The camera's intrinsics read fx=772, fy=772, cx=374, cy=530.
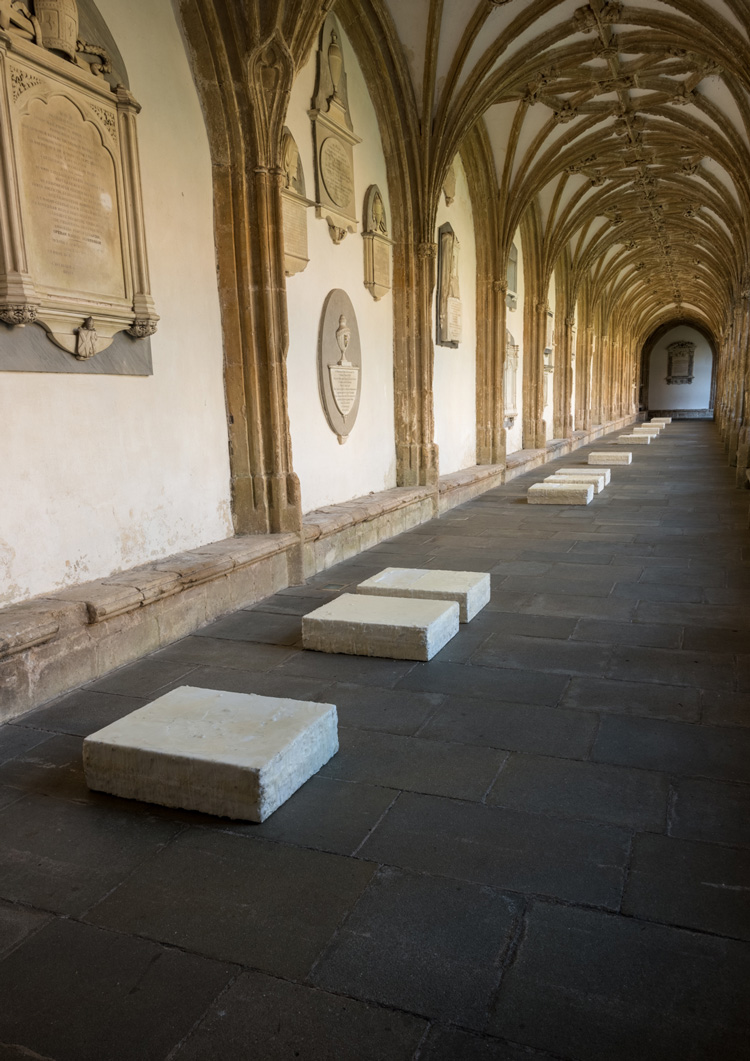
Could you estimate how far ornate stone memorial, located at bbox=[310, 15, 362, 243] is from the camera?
6.86 meters

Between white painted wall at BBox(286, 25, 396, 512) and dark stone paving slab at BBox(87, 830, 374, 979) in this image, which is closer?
dark stone paving slab at BBox(87, 830, 374, 979)

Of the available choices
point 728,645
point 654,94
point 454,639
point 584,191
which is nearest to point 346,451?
point 454,639

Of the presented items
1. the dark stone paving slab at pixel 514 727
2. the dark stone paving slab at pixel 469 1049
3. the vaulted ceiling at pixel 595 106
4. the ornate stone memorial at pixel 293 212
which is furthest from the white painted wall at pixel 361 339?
the dark stone paving slab at pixel 469 1049

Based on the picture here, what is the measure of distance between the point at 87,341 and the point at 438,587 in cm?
248

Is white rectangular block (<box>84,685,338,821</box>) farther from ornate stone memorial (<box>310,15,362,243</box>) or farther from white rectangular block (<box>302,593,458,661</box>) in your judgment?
ornate stone memorial (<box>310,15,362,243</box>)

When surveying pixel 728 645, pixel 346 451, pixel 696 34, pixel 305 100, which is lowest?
pixel 728 645

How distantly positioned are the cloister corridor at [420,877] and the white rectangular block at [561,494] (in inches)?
212

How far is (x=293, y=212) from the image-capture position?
6238 mm

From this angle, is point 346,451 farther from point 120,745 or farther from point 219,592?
point 120,745

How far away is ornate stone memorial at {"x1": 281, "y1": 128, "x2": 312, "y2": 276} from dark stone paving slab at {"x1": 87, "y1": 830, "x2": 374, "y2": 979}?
4890mm

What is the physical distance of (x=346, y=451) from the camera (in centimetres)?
771

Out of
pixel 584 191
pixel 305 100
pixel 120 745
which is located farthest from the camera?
pixel 584 191

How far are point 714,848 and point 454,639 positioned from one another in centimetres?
218

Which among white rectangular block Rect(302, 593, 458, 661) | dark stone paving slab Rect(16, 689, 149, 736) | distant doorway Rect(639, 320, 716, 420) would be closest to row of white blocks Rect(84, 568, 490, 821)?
dark stone paving slab Rect(16, 689, 149, 736)
